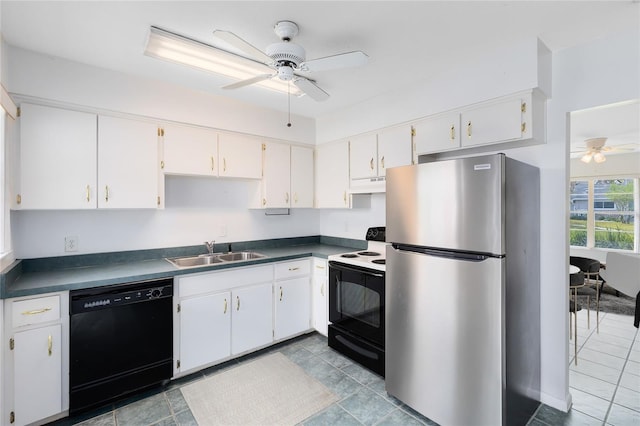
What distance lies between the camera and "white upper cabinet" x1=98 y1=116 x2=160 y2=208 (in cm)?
239

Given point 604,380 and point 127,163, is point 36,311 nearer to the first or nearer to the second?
point 127,163

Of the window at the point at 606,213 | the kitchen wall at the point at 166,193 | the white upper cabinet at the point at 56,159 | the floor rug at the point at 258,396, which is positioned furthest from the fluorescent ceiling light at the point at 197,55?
the window at the point at 606,213

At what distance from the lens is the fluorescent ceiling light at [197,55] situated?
1.92m

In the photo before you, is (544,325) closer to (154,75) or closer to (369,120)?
(369,120)

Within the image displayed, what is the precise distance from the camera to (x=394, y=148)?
285cm

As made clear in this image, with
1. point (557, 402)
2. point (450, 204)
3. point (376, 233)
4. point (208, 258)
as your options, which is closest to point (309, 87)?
point (450, 204)

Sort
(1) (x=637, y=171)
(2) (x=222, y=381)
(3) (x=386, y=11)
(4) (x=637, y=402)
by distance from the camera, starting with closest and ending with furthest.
→ (3) (x=386, y=11) < (4) (x=637, y=402) < (2) (x=222, y=381) < (1) (x=637, y=171)

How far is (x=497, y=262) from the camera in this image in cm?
168

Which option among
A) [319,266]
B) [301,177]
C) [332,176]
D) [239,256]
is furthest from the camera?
[301,177]

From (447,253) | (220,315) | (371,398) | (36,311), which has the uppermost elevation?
(447,253)

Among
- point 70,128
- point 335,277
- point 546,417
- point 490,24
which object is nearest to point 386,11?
point 490,24

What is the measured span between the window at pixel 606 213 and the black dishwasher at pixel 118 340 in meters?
7.56

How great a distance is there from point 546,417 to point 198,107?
3706mm

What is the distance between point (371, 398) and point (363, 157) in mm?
2183
